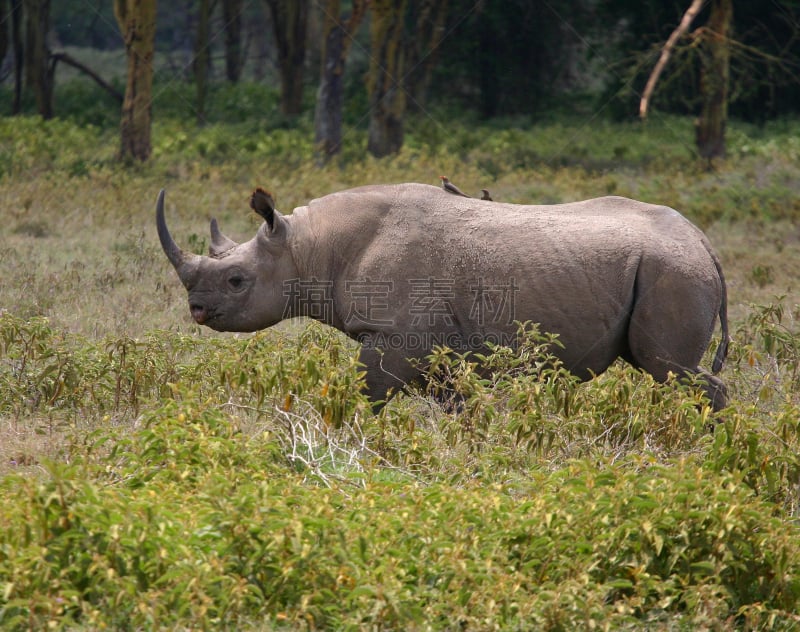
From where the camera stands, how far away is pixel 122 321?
30.2ft

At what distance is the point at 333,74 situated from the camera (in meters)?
18.0

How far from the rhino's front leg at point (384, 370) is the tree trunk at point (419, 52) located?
16.5m

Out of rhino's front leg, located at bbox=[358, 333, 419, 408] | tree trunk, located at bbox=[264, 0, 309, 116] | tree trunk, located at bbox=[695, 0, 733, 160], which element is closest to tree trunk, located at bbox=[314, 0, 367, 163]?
tree trunk, located at bbox=[695, 0, 733, 160]

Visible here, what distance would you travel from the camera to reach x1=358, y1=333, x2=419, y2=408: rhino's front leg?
6.79m

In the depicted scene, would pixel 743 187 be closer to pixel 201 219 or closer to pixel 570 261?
pixel 201 219

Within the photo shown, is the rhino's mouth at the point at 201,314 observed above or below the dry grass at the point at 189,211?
above

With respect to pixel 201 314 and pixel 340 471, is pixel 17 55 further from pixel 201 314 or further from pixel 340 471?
pixel 340 471

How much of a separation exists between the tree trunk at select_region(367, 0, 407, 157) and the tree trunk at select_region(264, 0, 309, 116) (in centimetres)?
468

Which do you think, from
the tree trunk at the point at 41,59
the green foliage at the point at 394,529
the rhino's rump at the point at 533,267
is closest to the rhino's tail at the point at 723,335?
the rhino's rump at the point at 533,267

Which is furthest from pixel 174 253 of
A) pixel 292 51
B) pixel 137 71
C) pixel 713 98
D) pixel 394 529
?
pixel 292 51

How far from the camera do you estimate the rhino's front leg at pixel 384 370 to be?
6.79 meters

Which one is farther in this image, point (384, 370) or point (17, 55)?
point (17, 55)

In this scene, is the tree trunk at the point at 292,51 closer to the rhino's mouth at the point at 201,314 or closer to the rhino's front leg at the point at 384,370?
the rhino's mouth at the point at 201,314

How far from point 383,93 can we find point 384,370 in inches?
550
